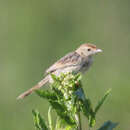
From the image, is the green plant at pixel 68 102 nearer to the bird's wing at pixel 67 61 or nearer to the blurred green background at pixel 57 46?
the bird's wing at pixel 67 61

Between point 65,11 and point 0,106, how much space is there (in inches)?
240

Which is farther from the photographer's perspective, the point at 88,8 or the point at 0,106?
the point at 88,8

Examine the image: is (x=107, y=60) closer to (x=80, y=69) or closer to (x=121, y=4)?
(x=121, y=4)

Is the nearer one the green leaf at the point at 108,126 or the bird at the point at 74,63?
the green leaf at the point at 108,126

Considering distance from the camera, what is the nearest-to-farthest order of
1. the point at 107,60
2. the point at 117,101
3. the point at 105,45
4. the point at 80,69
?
1. the point at 80,69
2. the point at 117,101
3. the point at 107,60
4. the point at 105,45

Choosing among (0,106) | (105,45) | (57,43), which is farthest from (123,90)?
(105,45)

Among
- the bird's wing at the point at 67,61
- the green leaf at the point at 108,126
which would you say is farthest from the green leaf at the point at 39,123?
the bird's wing at the point at 67,61

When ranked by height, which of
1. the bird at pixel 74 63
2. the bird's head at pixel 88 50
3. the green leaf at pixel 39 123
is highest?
the bird's head at pixel 88 50

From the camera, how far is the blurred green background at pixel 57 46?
861 centimetres

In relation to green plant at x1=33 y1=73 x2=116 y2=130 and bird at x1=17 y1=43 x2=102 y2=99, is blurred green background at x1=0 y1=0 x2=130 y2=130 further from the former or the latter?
green plant at x1=33 y1=73 x2=116 y2=130

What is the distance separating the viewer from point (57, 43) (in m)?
12.3

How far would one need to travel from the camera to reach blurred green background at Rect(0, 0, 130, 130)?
8.61m

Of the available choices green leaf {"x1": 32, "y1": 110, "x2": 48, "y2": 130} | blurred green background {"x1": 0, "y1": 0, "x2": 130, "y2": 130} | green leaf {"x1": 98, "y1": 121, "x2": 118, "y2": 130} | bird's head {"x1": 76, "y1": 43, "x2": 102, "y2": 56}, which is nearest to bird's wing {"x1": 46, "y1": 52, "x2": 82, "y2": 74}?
bird's head {"x1": 76, "y1": 43, "x2": 102, "y2": 56}

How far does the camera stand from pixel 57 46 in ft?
39.7
